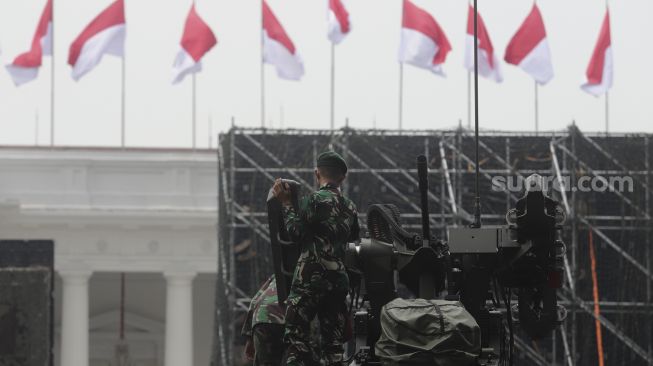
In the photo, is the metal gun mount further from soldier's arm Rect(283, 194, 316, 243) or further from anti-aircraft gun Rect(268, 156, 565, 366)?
soldier's arm Rect(283, 194, 316, 243)

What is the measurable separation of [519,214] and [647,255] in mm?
21832

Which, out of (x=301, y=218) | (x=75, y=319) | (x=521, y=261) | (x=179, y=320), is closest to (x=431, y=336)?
(x=521, y=261)

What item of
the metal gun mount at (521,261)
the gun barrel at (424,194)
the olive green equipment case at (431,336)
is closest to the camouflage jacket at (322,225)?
the gun barrel at (424,194)

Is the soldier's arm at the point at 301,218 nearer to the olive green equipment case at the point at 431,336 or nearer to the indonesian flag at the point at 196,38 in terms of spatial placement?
the olive green equipment case at the point at 431,336

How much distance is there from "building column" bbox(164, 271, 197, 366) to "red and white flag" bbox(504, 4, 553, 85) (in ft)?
54.1

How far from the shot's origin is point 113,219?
49531 millimetres

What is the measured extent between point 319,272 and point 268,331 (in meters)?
0.60

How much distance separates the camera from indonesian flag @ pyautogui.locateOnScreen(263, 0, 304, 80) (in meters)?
38.2

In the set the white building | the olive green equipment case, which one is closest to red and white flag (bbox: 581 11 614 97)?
the white building

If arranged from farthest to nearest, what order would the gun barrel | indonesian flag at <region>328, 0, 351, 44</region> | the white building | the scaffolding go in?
the white building → indonesian flag at <region>328, 0, 351, 44</region> → the scaffolding → the gun barrel

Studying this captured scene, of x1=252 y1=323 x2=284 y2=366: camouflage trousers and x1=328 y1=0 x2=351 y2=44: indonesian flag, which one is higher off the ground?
x1=328 y1=0 x2=351 y2=44: indonesian flag

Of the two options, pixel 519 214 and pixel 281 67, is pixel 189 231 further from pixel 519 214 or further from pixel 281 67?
pixel 519 214

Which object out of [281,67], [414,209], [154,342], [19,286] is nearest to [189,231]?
[154,342]

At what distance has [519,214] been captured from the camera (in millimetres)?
7902
